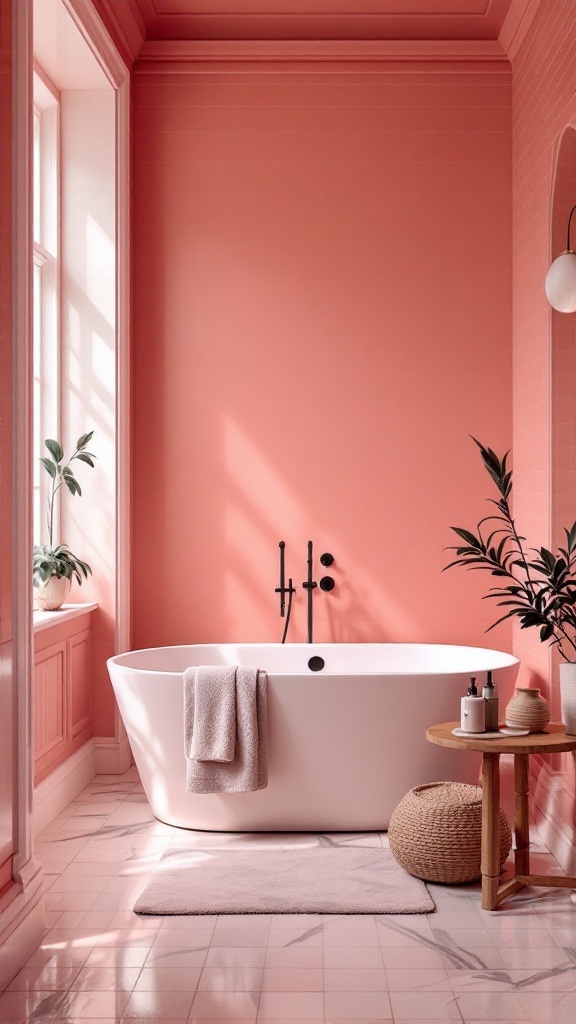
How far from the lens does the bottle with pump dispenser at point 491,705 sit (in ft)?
10.2

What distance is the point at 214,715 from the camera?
3.60m

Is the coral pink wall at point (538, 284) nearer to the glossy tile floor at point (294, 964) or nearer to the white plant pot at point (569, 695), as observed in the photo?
the white plant pot at point (569, 695)

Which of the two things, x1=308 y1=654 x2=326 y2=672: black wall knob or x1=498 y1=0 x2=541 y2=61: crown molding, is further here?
x1=308 y1=654 x2=326 y2=672: black wall knob

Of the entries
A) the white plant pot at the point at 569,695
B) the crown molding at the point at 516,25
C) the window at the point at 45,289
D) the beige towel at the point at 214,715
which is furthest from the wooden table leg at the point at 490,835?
the crown molding at the point at 516,25

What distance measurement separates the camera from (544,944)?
2.72 metres

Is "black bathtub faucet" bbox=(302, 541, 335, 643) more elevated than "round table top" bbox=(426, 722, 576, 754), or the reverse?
"black bathtub faucet" bbox=(302, 541, 335, 643)

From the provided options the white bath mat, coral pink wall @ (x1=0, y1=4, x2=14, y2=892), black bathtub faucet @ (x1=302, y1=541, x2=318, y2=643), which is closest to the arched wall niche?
black bathtub faucet @ (x1=302, y1=541, x2=318, y2=643)

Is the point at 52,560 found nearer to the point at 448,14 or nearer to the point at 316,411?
the point at 316,411

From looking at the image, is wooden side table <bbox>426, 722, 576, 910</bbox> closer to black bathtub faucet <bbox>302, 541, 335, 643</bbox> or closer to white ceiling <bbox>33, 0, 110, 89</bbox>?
black bathtub faucet <bbox>302, 541, 335, 643</bbox>

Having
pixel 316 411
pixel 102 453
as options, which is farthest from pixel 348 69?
pixel 102 453

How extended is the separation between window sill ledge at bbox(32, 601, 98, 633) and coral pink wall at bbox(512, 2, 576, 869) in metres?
1.98

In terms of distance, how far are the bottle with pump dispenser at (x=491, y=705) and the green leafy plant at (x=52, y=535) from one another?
6.18 ft

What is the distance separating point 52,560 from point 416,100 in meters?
2.79

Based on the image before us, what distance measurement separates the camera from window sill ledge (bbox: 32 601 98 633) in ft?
12.1
